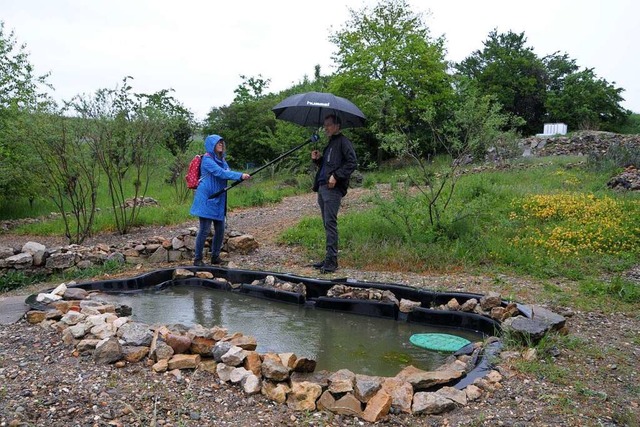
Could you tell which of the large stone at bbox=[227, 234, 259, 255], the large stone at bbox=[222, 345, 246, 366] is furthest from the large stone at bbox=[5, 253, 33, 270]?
the large stone at bbox=[222, 345, 246, 366]

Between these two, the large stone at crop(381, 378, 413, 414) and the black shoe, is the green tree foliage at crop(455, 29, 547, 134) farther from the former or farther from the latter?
the large stone at crop(381, 378, 413, 414)

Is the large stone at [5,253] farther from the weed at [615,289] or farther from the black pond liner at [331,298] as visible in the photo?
the weed at [615,289]

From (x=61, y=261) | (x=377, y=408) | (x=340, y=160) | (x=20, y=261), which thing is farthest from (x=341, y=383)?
(x=20, y=261)

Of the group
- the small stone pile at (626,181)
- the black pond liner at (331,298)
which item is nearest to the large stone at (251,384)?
the black pond liner at (331,298)

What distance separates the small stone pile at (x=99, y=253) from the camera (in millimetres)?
7367

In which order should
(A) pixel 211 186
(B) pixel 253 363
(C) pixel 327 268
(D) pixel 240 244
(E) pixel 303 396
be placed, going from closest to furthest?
(E) pixel 303 396 < (B) pixel 253 363 < (C) pixel 327 268 < (A) pixel 211 186 < (D) pixel 240 244

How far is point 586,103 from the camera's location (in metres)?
28.4

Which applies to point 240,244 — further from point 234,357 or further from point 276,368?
point 276,368

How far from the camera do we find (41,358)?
391 cm

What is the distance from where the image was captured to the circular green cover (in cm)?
477

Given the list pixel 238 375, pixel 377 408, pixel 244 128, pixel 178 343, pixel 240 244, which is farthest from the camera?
pixel 244 128

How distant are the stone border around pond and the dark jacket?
9.00 feet

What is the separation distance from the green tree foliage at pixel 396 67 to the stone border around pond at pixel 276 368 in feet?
56.0

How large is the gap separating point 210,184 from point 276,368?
150 inches
